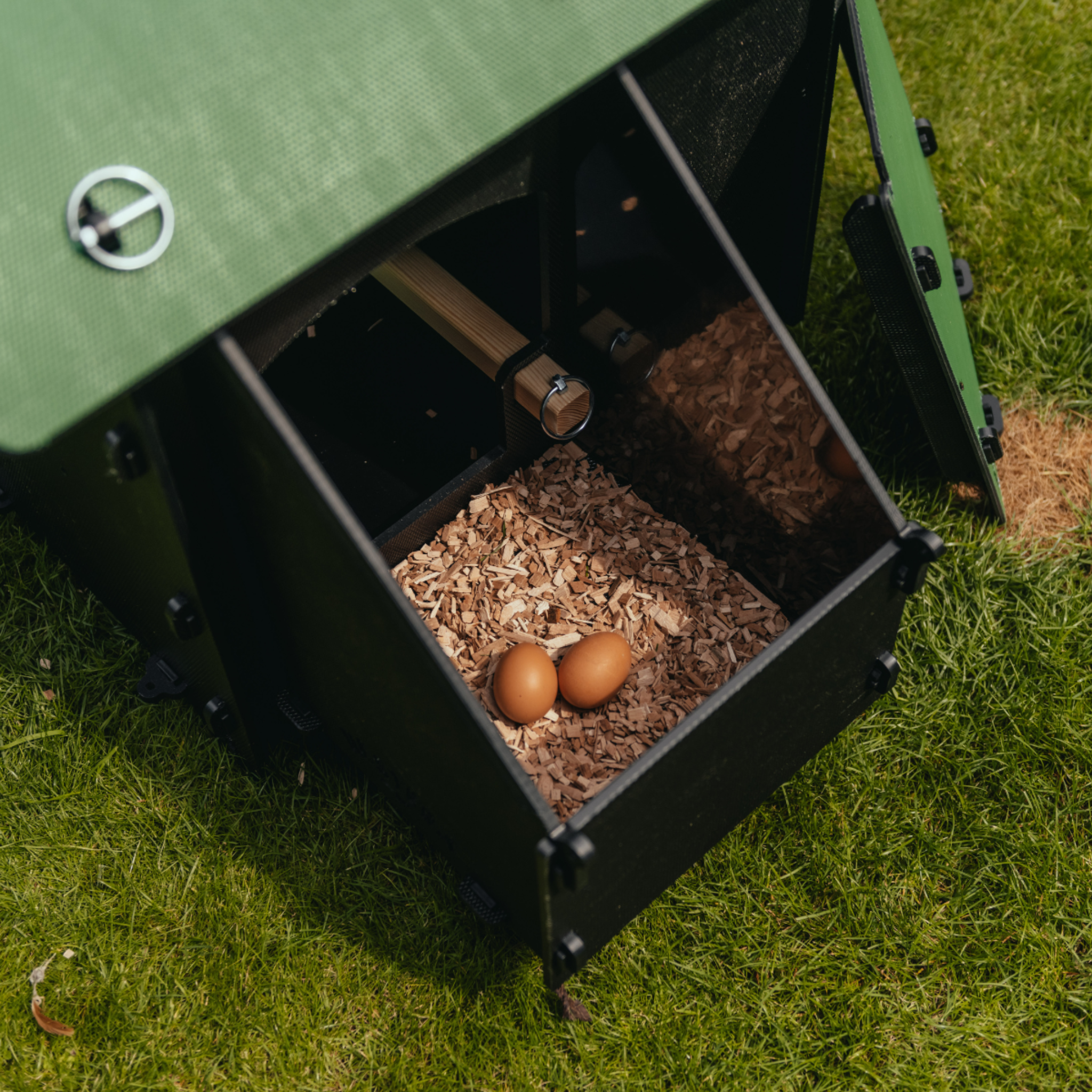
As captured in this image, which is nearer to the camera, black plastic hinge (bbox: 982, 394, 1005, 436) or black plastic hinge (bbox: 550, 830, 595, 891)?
black plastic hinge (bbox: 550, 830, 595, 891)

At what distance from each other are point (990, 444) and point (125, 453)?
2.22 meters

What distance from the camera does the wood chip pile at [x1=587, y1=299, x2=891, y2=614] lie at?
234cm

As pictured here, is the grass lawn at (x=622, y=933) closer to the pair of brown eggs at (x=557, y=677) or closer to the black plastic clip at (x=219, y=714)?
the black plastic clip at (x=219, y=714)

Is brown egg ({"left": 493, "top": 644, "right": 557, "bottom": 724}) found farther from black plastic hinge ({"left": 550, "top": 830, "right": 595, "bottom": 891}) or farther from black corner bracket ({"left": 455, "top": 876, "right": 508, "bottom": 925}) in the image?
black plastic hinge ({"left": 550, "top": 830, "right": 595, "bottom": 891})

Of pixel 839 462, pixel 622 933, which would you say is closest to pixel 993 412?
pixel 839 462

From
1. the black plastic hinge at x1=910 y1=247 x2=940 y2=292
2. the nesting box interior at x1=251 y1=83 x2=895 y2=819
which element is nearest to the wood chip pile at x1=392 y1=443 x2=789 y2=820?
the nesting box interior at x1=251 y1=83 x2=895 y2=819

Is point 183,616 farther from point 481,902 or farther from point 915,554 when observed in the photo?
point 915,554

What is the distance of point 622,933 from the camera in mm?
2701

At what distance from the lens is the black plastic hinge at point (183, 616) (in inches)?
89.4

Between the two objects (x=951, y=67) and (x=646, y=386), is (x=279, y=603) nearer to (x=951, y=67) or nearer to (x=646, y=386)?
(x=646, y=386)

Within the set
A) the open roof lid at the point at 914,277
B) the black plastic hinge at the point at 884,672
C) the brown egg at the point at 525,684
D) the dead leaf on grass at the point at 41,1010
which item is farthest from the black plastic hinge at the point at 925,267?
the dead leaf on grass at the point at 41,1010

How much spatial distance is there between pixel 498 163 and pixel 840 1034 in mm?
2055

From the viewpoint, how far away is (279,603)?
7.75 ft

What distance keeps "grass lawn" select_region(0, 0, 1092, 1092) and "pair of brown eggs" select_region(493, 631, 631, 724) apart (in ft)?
1.56
